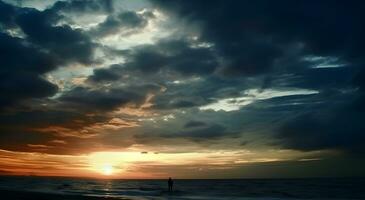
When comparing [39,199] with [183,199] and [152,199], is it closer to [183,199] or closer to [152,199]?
[152,199]

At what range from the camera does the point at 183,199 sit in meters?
56.2

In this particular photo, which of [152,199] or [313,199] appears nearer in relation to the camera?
[152,199]

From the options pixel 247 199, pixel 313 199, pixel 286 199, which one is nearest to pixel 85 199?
pixel 247 199

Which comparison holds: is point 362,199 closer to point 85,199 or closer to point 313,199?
point 313,199

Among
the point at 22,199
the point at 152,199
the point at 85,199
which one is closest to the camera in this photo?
the point at 22,199

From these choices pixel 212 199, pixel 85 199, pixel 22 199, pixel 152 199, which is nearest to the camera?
pixel 22 199

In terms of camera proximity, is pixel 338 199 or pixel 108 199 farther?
pixel 338 199

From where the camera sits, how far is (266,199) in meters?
61.0

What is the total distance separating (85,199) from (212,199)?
63.9ft

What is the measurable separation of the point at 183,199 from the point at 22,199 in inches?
846

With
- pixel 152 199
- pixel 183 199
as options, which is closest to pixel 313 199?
pixel 183 199

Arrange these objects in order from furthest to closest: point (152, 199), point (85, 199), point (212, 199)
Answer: point (212, 199) < point (152, 199) < point (85, 199)

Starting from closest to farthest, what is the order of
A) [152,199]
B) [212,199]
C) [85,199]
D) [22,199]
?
[22,199] < [85,199] < [152,199] < [212,199]

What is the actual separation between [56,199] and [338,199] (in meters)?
42.3
